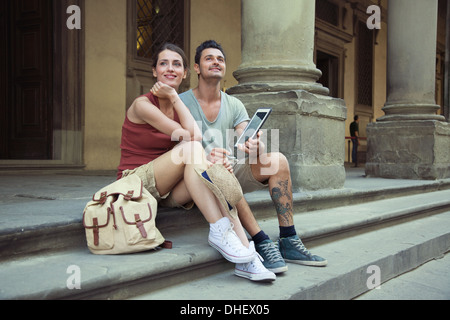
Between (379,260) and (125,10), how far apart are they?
6041 millimetres

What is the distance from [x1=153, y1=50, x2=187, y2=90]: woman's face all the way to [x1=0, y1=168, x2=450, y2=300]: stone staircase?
2.57 feet

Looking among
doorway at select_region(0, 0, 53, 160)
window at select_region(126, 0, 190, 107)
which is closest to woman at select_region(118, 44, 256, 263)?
doorway at select_region(0, 0, 53, 160)

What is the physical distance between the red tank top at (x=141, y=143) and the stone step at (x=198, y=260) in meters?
0.45

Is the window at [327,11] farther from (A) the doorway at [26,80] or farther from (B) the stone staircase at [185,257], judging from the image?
(B) the stone staircase at [185,257]

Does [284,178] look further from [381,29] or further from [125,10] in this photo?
[381,29]

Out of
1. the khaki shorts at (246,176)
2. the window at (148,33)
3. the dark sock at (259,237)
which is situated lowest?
the dark sock at (259,237)

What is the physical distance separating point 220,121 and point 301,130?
1.24m

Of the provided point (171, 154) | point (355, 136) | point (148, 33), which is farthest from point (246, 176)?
point (355, 136)

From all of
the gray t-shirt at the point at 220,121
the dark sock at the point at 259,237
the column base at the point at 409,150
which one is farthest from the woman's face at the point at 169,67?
the column base at the point at 409,150

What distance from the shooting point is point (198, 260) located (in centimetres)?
231

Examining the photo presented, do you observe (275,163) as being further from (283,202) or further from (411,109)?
(411,109)

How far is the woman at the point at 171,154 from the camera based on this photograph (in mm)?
2379

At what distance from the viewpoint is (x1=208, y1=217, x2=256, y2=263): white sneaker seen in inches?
90.2
